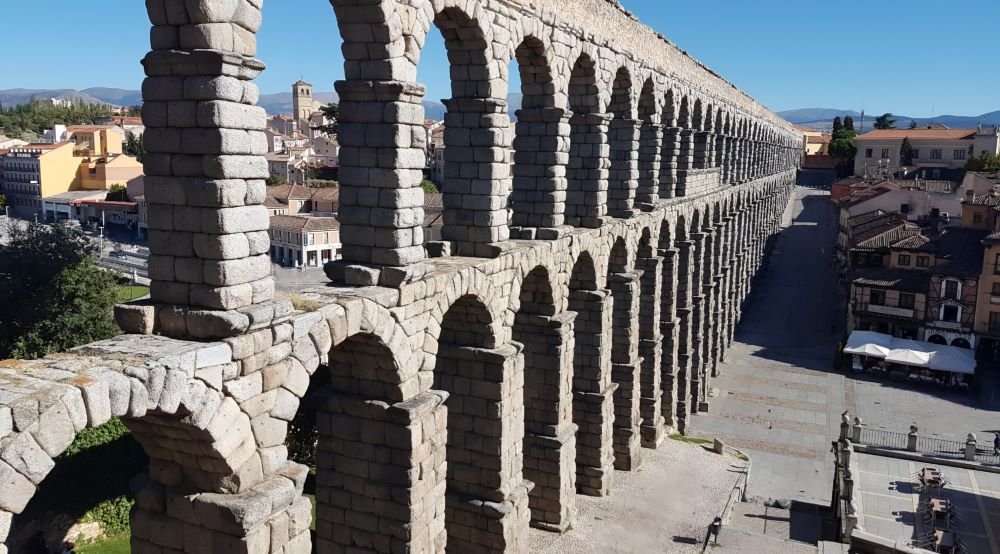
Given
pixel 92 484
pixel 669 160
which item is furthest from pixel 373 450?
pixel 669 160

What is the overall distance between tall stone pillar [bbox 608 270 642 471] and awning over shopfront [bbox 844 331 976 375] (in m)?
22.9

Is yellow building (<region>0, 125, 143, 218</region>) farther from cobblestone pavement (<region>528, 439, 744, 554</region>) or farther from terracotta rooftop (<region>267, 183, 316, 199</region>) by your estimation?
cobblestone pavement (<region>528, 439, 744, 554</region>)

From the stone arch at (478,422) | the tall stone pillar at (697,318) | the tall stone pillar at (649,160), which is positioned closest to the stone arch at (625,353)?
the tall stone pillar at (649,160)

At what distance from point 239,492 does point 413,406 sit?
3.97 meters

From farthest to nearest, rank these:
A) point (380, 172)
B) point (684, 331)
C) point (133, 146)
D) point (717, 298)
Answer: point (133, 146)
point (717, 298)
point (684, 331)
point (380, 172)

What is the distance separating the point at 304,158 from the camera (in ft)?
328

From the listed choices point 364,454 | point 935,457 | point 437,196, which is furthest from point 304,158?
point 364,454

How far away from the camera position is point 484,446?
56.7ft

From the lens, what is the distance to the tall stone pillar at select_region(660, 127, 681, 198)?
30578 millimetres

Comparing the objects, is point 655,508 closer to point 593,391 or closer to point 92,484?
point 593,391

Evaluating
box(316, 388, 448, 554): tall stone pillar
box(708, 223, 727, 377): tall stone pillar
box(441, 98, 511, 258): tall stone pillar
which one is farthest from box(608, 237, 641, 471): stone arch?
box(708, 223, 727, 377): tall stone pillar

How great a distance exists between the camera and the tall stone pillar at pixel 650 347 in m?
29.0

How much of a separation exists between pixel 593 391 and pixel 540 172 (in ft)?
23.9

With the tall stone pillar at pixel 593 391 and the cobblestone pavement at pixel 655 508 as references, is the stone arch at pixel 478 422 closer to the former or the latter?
the cobblestone pavement at pixel 655 508
